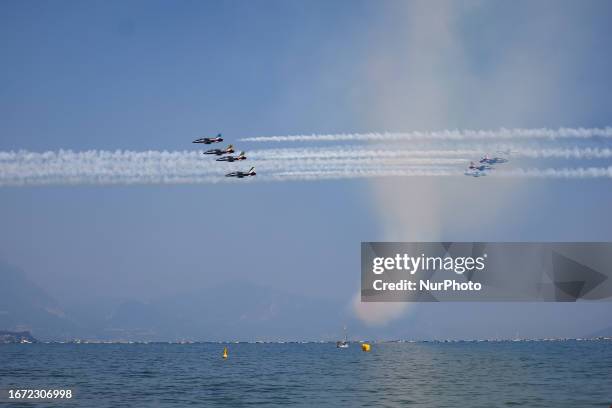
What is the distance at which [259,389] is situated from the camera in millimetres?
103500

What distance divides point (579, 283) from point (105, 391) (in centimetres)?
7762

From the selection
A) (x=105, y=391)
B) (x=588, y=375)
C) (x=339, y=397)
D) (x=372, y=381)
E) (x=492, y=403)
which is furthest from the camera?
(x=588, y=375)

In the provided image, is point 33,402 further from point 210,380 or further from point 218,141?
point 218,141

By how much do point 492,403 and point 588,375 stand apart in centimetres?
5122

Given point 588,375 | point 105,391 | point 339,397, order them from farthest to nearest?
point 588,375 < point 105,391 < point 339,397

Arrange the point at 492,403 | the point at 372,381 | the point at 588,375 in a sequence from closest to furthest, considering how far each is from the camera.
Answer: the point at 492,403 < the point at 372,381 < the point at 588,375

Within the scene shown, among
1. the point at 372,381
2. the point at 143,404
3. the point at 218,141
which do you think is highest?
the point at 218,141

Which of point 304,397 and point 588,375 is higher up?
point 588,375

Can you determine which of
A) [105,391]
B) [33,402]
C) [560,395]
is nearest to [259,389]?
[105,391]

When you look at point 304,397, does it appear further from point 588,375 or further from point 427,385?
point 588,375

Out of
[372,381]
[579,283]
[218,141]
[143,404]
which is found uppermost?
[218,141]

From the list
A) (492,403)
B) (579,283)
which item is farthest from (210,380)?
(579,283)

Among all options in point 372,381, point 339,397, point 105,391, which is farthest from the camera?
point 372,381

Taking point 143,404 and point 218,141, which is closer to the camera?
point 143,404
